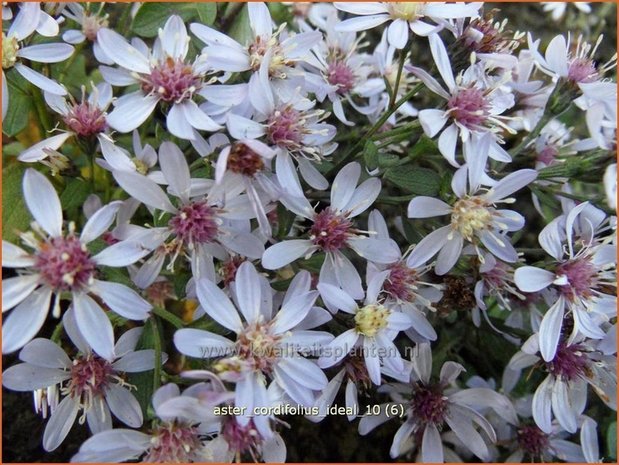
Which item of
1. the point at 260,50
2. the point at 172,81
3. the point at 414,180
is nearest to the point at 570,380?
the point at 414,180

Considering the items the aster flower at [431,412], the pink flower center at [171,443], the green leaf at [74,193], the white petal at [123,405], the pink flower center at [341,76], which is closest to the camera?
the pink flower center at [171,443]

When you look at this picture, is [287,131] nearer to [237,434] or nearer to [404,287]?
[404,287]

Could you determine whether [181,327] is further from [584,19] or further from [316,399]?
[584,19]

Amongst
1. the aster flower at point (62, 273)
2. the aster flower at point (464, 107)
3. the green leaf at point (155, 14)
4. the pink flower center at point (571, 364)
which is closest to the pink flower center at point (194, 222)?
the aster flower at point (62, 273)

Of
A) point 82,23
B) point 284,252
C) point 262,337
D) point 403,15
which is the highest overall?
point 82,23

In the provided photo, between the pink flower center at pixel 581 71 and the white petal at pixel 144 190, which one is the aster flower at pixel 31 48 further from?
the pink flower center at pixel 581 71

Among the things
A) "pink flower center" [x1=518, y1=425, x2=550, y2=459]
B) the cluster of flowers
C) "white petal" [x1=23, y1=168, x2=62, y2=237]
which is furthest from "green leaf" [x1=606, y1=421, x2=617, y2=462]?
"white petal" [x1=23, y1=168, x2=62, y2=237]
